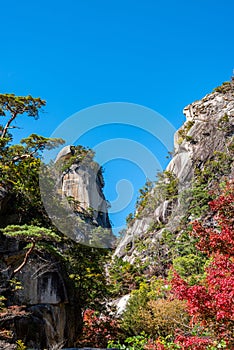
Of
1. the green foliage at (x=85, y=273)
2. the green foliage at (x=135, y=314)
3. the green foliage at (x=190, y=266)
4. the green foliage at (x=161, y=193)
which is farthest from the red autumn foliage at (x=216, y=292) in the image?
the green foliage at (x=161, y=193)

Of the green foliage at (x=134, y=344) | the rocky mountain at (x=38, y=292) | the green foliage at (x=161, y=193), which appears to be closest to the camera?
the rocky mountain at (x=38, y=292)

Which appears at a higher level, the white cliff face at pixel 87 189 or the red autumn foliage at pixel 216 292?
the white cliff face at pixel 87 189

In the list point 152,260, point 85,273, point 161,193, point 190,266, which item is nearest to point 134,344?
point 85,273

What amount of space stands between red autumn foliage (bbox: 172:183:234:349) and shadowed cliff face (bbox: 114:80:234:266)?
1876 cm

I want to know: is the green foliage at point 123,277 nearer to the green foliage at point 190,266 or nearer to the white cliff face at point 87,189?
the green foliage at point 190,266

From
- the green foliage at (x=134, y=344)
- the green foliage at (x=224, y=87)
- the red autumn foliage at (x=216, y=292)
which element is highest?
the green foliage at (x=224, y=87)

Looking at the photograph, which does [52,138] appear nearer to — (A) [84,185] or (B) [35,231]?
(B) [35,231]

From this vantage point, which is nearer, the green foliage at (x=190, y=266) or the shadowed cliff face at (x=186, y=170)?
the green foliage at (x=190, y=266)

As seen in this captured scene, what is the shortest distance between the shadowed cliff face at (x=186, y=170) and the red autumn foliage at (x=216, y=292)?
18.8 metres

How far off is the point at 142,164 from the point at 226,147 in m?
17.1

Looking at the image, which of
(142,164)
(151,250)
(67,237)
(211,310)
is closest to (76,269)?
(67,237)

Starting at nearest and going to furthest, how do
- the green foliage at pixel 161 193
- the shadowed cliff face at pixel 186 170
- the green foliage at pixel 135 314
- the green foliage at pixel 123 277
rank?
the green foliage at pixel 135 314
the green foliage at pixel 123 277
the shadowed cliff face at pixel 186 170
the green foliage at pixel 161 193

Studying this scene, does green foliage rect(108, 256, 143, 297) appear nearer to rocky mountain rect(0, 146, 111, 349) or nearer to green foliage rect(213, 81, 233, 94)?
rocky mountain rect(0, 146, 111, 349)

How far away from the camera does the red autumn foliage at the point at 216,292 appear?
341 cm
